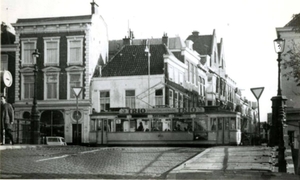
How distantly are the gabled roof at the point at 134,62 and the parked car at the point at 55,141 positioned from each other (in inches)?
60.1

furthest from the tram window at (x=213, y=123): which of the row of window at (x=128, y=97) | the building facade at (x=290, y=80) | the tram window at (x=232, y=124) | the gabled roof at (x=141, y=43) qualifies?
the building facade at (x=290, y=80)

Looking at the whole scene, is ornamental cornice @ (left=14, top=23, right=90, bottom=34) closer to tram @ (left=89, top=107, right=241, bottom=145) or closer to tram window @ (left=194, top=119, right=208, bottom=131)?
tram @ (left=89, top=107, right=241, bottom=145)

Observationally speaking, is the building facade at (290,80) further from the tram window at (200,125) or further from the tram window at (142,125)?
the tram window at (142,125)

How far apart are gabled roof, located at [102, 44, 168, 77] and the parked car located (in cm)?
153

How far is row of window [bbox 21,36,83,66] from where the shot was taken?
920cm

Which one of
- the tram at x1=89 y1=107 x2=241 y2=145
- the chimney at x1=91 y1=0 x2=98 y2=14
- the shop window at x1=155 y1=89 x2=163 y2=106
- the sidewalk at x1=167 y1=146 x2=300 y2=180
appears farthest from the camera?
the tram at x1=89 y1=107 x2=241 y2=145

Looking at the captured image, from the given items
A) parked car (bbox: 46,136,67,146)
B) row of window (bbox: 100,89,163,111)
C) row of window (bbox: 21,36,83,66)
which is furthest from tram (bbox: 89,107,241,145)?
row of window (bbox: 21,36,83,66)

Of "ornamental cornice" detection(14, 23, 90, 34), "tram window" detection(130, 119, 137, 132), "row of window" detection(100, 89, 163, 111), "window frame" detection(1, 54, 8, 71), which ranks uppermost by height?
"ornamental cornice" detection(14, 23, 90, 34)

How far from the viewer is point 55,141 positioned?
9984 mm

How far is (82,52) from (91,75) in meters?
0.52

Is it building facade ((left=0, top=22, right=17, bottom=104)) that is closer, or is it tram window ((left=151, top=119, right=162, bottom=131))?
building facade ((left=0, top=22, right=17, bottom=104))

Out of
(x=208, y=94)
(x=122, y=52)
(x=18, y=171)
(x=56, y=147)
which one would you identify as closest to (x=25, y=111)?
(x=56, y=147)

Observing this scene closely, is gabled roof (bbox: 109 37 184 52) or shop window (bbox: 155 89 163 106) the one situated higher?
gabled roof (bbox: 109 37 184 52)

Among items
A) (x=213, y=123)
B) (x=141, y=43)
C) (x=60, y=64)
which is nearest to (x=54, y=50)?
(x=60, y=64)
